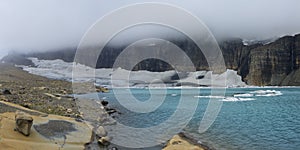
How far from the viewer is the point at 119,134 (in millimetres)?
20734

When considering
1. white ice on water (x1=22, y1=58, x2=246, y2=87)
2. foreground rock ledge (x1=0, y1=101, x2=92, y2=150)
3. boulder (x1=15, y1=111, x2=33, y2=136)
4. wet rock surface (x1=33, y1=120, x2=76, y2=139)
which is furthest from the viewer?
white ice on water (x1=22, y1=58, x2=246, y2=87)

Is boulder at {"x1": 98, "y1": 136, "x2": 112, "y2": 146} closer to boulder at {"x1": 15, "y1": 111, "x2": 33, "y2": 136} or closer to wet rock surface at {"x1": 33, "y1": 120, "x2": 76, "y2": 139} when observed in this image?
wet rock surface at {"x1": 33, "y1": 120, "x2": 76, "y2": 139}

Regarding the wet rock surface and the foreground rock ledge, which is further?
the wet rock surface

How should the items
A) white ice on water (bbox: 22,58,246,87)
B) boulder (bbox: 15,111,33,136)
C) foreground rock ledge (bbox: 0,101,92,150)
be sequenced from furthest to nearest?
white ice on water (bbox: 22,58,246,87), boulder (bbox: 15,111,33,136), foreground rock ledge (bbox: 0,101,92,150)

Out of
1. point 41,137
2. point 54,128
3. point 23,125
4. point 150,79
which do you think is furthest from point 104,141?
point 150,79

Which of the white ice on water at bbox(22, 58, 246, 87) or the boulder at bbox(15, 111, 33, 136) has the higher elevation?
the boulder at bbox(15, 111, 33, 136)

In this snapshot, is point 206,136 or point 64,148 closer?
point 64,148

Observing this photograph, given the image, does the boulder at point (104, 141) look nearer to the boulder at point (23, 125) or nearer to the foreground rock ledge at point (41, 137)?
the foreground rock ledge at point (41, 137)

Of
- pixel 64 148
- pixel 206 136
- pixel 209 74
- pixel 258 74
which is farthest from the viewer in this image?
pixel 209 74

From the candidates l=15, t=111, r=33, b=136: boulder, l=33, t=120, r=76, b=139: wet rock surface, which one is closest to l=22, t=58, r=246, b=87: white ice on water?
l=33, t=120, r=76, b=139: wet rock surface

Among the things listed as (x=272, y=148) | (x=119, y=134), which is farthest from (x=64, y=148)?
(x=272, y=148)

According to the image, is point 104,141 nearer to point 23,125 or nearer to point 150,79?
point 23,125

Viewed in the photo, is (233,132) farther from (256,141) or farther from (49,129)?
(49,129)

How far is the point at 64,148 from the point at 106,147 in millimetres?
2626
